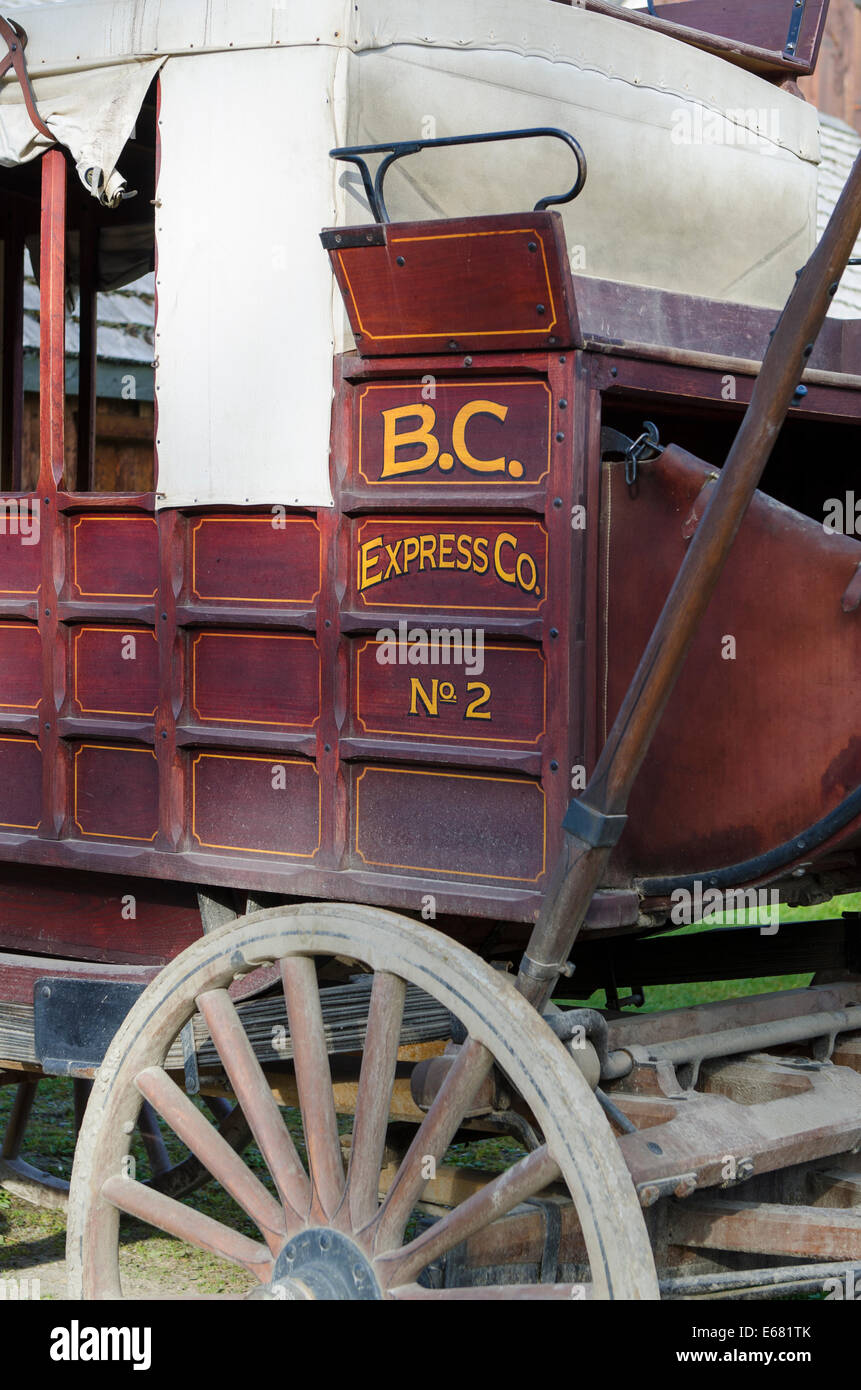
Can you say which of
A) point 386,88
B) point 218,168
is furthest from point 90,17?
point 386,88

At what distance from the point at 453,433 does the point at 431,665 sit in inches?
16.5

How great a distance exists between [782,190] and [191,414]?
1617mm

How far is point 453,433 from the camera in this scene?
10.0ft

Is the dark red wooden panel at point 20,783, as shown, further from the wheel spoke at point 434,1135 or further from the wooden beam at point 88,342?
the wooden beam at point 88,342

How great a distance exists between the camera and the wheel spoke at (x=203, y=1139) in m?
2.99

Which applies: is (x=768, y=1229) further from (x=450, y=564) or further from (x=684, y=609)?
(x=450, y=564)

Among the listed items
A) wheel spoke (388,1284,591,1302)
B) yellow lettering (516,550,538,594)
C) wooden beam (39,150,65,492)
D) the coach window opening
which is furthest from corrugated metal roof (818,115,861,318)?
wheel spoke (388,1284,591,1302)

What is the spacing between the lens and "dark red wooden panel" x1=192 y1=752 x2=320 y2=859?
3285 mm

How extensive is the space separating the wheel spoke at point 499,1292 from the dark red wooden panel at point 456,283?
153cm

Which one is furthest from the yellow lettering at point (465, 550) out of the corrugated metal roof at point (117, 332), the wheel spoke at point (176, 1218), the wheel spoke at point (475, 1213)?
the corrugated metal roof at point (117, 332)

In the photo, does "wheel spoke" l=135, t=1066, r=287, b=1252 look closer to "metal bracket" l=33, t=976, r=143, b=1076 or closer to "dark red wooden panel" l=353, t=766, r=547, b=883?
"metal bracket" l=33, t=976, r=143, b=1076

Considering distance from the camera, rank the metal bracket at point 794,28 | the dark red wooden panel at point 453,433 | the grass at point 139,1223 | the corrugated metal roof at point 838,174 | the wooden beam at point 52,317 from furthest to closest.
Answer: the corrugated metal roof at point 838,174 → the grass at point 139,1223 → the metal bracket at point 794,28 → the wooden beam at point 52,317 → the dark red wooden panel at point 453,433

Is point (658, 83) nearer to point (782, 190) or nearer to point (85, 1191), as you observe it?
point (782, 190)
